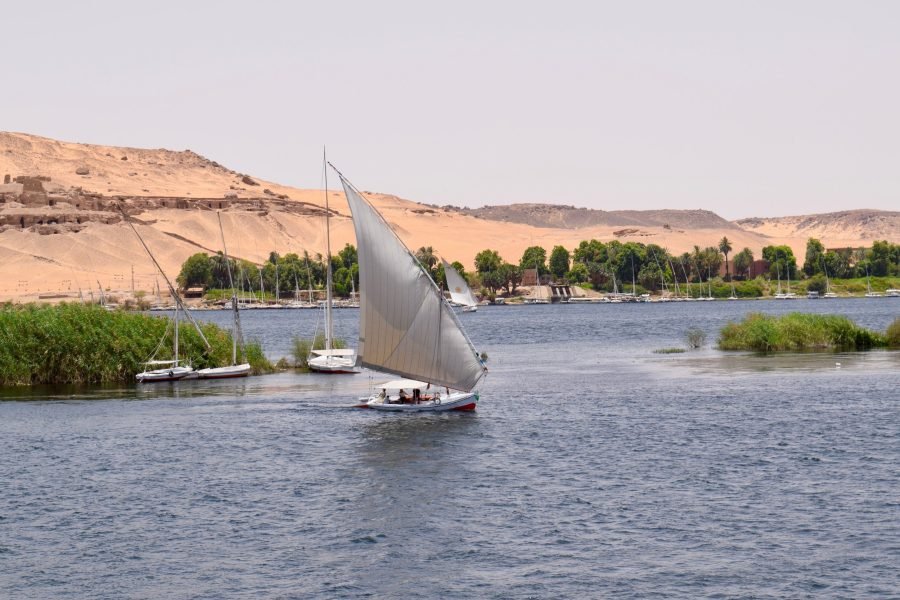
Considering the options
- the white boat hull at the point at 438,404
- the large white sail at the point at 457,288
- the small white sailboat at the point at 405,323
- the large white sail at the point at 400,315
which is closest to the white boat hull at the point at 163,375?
the white boat hull at the point at 438,404

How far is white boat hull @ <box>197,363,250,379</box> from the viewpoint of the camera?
201ft

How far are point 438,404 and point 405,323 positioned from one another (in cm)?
375

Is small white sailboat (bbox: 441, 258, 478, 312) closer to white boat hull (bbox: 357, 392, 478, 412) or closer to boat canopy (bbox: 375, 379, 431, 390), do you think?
boat canopy (bbox: 375, 379, 431, 390)

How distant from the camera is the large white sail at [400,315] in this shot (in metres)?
41.5

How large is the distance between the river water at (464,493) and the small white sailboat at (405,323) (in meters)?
1.49

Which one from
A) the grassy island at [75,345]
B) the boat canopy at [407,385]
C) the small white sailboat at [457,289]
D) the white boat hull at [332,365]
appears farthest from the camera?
the small white sailboat at [457,289]

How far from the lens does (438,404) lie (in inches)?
1766

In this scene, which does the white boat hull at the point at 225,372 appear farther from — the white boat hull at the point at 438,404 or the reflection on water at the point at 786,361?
the reflection on water at the point at 786,361

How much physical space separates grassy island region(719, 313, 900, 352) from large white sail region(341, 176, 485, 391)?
32.5 meters

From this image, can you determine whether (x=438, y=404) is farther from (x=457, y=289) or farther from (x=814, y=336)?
(x=457, y=289)

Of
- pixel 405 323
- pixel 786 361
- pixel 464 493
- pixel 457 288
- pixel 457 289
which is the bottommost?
pixel 464 493

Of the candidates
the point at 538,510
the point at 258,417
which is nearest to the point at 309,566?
the point at 538,510

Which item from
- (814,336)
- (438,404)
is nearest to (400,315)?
(438,404)

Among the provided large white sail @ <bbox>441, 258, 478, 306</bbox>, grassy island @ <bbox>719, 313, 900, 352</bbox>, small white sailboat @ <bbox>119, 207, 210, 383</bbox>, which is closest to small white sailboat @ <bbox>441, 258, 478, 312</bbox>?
large white sail @ <bbox>441, 258, 478, 306</bbox>
